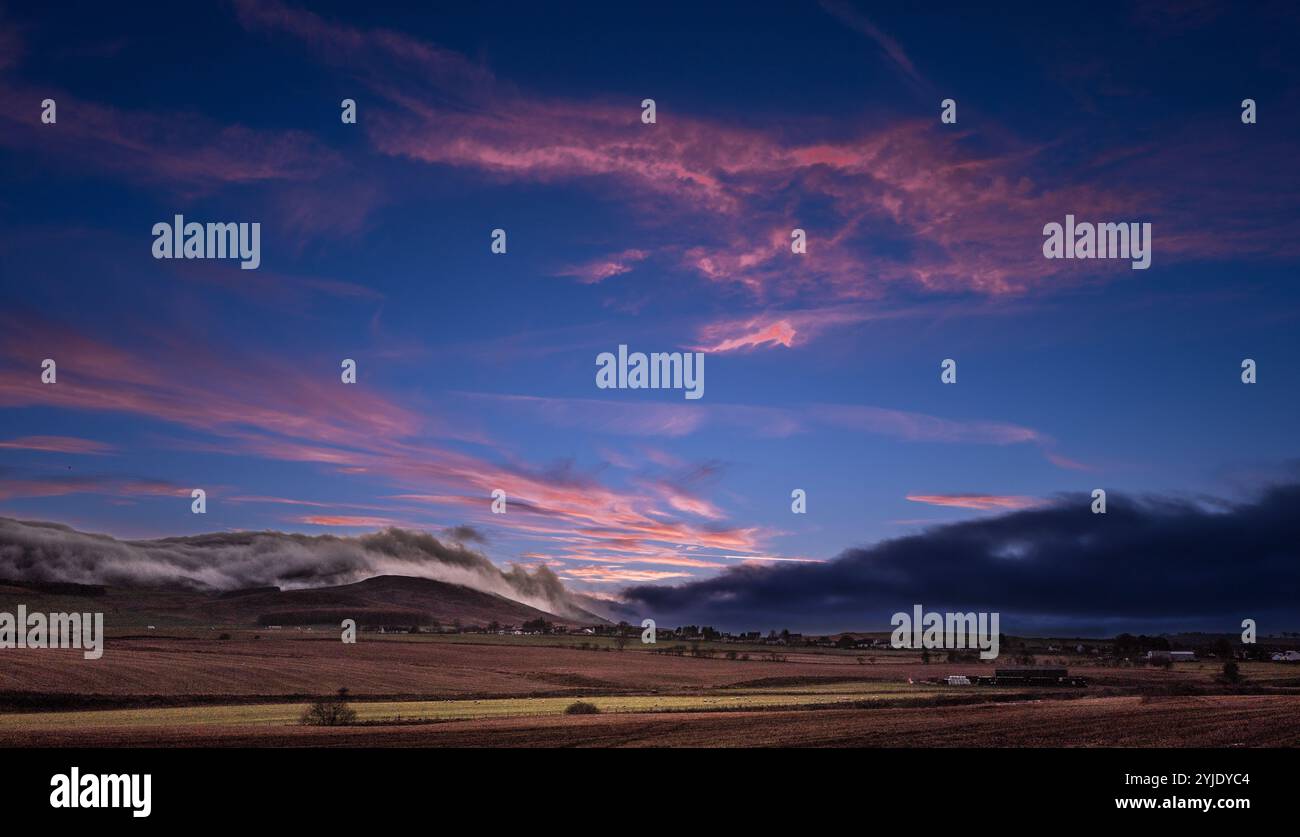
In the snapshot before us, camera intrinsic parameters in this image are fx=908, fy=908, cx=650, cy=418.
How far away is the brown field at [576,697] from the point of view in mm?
45656

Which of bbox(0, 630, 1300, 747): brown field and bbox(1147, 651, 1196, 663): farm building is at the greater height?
bbox(0, 630, 1300, 747): brown field

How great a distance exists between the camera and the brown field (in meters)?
45.7

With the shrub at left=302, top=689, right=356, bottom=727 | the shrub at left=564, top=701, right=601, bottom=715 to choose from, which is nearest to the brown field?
the shrub at left=302, top=689, right=356, bottom=727

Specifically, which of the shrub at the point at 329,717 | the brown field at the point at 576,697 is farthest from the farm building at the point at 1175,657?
the shrub at the point at 329,717

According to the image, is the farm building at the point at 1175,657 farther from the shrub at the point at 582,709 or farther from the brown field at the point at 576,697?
the shrub at the point at 582,709

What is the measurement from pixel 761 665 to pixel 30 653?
322 feet

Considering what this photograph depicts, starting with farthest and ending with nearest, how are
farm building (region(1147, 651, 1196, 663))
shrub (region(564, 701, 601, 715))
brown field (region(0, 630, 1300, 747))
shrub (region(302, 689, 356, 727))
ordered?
farm building (region(1147, 651, 1196, 663))
shrub (region(564, 701, 601, 715))
shrub (region(302, 689, 356, 727))
brown field (region(0, 630, 1300, 747))

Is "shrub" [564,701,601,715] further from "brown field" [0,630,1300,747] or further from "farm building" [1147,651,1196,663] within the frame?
"farm building" [1147,651,1196,663]
